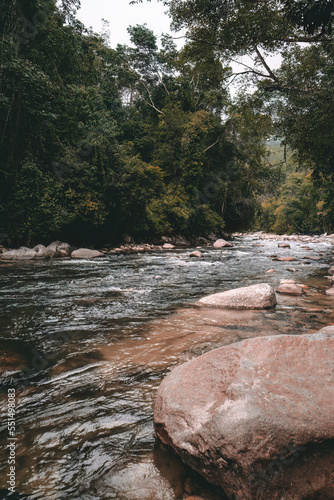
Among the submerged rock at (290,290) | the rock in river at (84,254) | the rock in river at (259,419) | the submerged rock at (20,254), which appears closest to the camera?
the rock in river at (259,419)

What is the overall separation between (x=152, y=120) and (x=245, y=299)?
2412 centimetres

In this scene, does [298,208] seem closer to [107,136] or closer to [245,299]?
[107,136]

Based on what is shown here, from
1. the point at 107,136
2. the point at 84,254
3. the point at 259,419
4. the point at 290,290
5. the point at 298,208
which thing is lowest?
the point at 84,254

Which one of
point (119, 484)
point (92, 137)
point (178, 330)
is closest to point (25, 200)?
point (92, 137)

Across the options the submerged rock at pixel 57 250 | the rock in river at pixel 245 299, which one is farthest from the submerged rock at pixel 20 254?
the rock in river at pixel 245 299

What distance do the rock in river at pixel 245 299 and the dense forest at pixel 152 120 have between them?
171 inches

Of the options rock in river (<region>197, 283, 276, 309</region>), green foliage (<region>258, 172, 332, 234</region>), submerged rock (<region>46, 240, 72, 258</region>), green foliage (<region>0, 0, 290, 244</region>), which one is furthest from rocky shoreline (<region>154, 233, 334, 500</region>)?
green foliage (<region>258, 172, 332, 234</region>)

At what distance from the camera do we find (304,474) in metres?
1.32

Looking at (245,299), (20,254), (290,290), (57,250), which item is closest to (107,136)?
(57,250)

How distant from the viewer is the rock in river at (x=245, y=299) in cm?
445

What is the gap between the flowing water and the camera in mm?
1467

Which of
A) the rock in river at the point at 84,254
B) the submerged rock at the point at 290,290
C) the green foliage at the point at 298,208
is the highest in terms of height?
the green foliage at the point at 298,208

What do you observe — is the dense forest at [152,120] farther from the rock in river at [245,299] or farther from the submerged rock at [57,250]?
the rock in river at [245,299]

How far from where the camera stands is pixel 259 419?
1430mm
